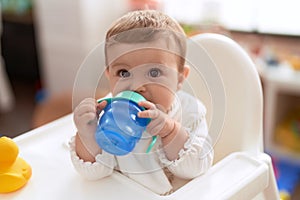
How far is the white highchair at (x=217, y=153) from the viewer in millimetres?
553

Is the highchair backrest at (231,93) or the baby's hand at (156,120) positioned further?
the highchair backrest at (231,93)

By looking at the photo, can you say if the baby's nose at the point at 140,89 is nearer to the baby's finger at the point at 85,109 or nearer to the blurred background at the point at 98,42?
the baby's finger at the point at 85,109

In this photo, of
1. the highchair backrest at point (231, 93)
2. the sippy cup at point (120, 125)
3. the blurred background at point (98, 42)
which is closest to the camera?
the sippy cup at point (120, 125)

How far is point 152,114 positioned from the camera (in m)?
0.51

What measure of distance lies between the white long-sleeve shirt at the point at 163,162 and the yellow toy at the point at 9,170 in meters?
0.07

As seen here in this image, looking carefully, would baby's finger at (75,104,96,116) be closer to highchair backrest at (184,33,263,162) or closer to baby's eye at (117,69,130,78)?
baby's eye at (117,69,130,78)

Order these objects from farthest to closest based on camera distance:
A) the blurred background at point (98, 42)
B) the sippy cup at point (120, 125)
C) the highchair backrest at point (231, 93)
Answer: the blurred background at point (98, 42), the highchair backrest at point (231, 93), the sippy cup at point (120, 125)

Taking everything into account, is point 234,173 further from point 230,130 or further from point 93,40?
point 93,40

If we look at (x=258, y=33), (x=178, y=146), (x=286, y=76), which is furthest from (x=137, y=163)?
(x=258, y=33)

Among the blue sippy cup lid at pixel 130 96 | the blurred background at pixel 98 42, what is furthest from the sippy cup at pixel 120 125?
the blurred background at pixel 98 42

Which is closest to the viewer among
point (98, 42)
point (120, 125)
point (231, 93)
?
point (120, 125)

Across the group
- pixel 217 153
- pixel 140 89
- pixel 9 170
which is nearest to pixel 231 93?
pixel 217 153

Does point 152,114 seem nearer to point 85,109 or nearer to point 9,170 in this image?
point 85,109

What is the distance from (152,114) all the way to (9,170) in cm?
20
